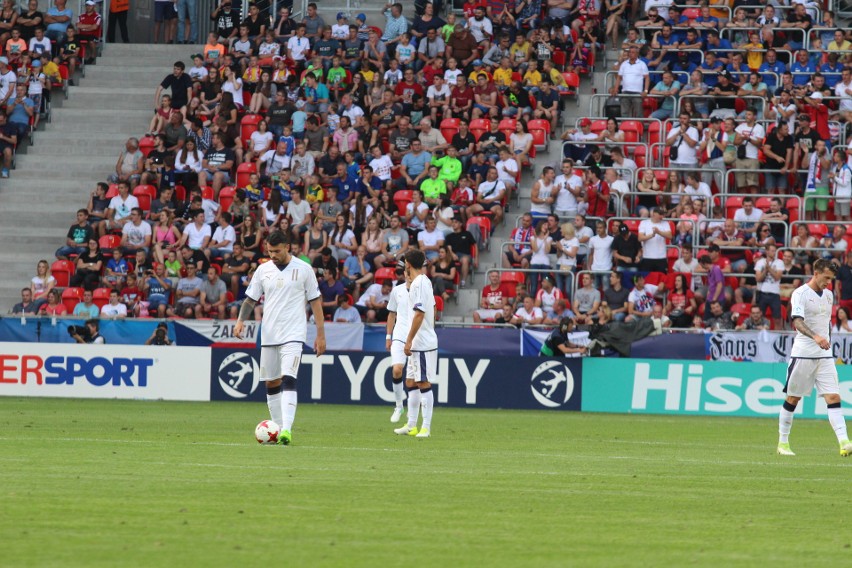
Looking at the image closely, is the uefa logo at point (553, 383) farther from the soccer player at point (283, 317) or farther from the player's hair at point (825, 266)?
the soccer player at point (283, 317)

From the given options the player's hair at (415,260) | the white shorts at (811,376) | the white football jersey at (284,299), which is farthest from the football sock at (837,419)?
the white football jersey at (284,299)

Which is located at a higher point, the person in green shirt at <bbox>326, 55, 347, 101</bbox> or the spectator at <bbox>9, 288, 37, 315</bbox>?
the person in green shirt at <bbox>326, 55, 347, 101</bbox>

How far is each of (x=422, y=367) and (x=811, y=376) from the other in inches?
187

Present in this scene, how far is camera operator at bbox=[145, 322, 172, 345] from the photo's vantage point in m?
27.5

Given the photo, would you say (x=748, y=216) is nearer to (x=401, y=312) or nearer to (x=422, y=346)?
(x=401, y=312)

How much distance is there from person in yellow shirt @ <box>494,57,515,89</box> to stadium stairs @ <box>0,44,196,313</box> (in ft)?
33.8

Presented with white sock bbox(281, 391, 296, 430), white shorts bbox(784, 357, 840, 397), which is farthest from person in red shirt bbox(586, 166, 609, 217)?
white sock bbox(281, 391, 296, 430)

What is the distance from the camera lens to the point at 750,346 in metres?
25.8

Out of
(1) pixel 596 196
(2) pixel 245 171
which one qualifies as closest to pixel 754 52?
(1) pixel 596 196

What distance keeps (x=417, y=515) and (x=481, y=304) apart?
1915cm

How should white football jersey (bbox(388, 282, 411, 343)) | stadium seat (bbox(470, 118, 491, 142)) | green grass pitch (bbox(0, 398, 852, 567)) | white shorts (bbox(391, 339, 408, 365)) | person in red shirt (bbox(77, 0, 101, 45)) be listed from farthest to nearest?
person in red shirt (bbox(77, 0, 101, 45)), stadium seat (bbox(470, 118, 491, 142)), white shorts (bbox(391, 339, 408, 365)), white football jersey (bbox(388, 282, 411, 343)), green grass pitch (bbox(0, 398, 852, 567))

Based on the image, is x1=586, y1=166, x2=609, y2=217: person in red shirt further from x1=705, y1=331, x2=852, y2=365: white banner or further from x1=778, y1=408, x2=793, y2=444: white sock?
x1=778, y1=408, x2=793, y2=444: white sock

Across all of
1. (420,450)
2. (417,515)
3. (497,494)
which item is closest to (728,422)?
(420,450)

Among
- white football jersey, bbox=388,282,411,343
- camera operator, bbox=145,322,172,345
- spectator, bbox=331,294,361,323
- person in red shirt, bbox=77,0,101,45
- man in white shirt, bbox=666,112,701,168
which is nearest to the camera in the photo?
white football jersey, bbox=388,282,411,343
